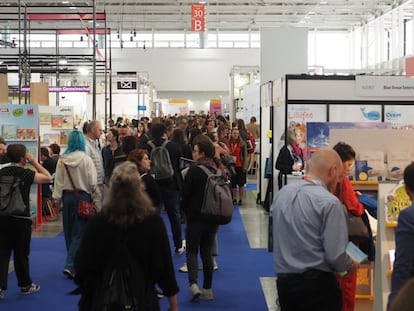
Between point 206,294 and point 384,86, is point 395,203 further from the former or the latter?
point 384,86

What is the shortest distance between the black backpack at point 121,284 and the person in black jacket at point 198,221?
257 cm

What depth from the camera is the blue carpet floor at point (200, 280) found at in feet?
18.1

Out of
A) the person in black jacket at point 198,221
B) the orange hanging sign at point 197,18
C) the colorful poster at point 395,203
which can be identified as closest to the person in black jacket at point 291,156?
the person in black jacket at point 198,221

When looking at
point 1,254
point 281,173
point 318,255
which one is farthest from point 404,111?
point 318,255

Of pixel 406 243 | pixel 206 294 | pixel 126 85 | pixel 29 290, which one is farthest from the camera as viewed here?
pixel 126 85

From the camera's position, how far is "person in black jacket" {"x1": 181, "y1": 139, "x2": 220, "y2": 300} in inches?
211

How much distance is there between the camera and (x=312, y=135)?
20.0 ft

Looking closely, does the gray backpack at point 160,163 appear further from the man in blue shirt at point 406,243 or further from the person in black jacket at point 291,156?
the man in blue shirt at point 406,243

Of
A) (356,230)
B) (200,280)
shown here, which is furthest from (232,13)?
(356,230)

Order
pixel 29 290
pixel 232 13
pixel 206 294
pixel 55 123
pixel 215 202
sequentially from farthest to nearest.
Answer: pixel 232 13 < pixel 55 123 < pixel 29 290 < pixel 206 294 < pixel 215 202

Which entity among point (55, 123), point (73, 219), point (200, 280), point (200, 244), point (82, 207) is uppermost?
point (55, 123)

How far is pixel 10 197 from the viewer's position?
17.7 ft

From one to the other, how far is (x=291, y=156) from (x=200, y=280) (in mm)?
2500

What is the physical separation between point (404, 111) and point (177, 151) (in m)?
3.52
